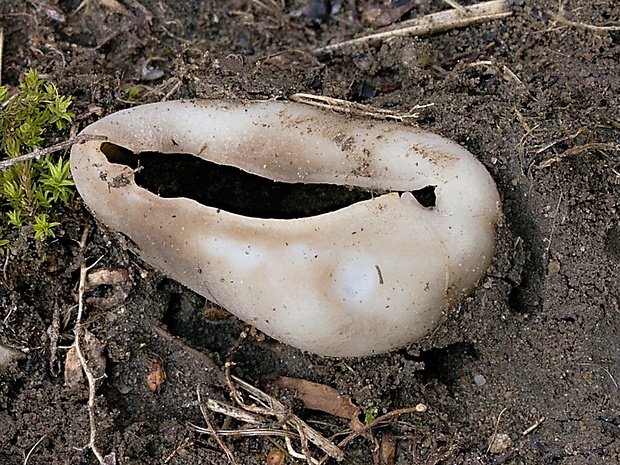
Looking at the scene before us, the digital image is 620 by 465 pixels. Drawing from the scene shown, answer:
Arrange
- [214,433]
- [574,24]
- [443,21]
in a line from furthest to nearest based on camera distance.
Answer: [443,21] → [574,24] → [214,433]

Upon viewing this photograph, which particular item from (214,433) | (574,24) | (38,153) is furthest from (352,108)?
(214,433)

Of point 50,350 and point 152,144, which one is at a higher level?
point 152,144

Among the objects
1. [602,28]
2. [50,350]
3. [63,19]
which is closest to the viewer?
[50,350]

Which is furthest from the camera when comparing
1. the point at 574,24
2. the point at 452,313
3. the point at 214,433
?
the point at 574,24

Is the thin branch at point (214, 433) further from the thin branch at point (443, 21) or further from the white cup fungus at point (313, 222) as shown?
the thin branch at point (443, 21)

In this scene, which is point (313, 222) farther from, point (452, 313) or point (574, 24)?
point (574, 24)

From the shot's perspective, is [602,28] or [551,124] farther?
[602,28]

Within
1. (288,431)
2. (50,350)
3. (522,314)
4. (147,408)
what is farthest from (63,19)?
(522,314)

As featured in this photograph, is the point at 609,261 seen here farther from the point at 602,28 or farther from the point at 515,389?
the point at 602,28
